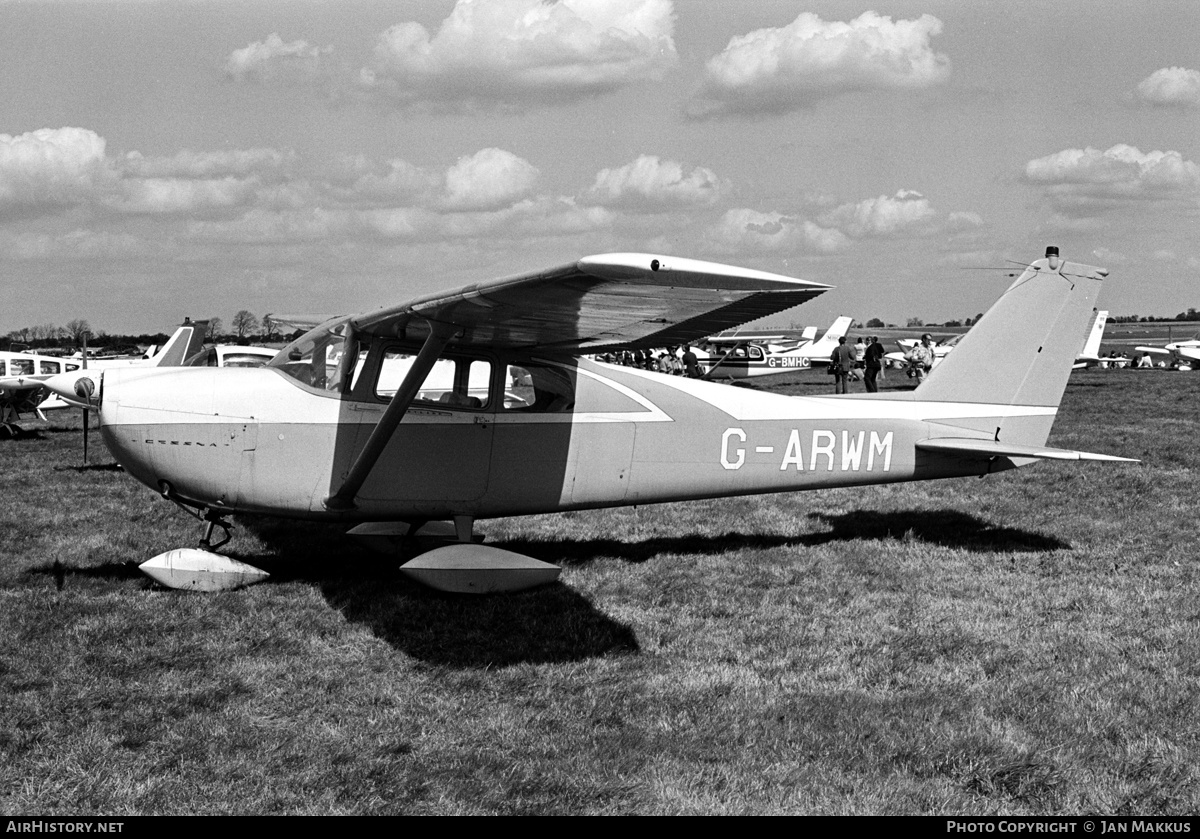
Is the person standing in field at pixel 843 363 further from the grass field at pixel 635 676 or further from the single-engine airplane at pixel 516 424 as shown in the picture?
the single-engine airplane at pixel 516 424

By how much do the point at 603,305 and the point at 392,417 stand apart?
1.74 meters

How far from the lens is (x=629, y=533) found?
366 inches

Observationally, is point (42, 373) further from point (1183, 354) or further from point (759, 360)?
point (1183, 354)

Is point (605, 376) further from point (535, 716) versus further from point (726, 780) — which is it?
point (726, 780)

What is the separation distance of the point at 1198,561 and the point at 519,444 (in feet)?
16.5

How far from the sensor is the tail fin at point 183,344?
2012cm

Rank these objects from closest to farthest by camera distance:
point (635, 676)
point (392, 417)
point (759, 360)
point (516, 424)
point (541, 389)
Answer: point (635, 676)
point (392, 417)
point (516, 424)
point (541, 389)
point (759, 360)

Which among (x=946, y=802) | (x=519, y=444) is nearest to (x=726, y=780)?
(x=946, y=802)

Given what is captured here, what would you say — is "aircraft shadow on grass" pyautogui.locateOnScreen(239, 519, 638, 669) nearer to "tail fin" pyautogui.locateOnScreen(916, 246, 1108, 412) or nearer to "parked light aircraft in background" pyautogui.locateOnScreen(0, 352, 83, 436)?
"tail fin" pyautogui.locateOnScreen(916, 246, 1108, 412)

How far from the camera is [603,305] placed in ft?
18.6

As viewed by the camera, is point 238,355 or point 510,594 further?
point 238,355

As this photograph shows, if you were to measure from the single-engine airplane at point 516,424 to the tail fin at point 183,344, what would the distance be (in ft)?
44.3

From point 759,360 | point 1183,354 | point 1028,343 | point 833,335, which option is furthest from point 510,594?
point 1183,354

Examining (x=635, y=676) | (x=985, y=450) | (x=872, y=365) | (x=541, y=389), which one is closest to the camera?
(x=635, y=676)
